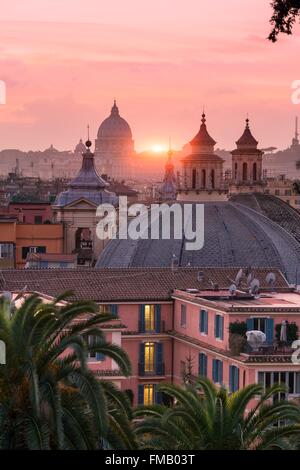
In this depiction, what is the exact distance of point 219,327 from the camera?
3106 cm

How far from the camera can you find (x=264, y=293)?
34.5 metres

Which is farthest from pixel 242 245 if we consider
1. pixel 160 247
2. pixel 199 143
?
pixel 199 143

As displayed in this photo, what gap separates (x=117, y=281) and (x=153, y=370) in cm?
202

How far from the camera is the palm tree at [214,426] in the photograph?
1861 cm

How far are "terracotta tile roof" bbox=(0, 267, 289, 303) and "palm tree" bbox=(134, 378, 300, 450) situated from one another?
13838 mm

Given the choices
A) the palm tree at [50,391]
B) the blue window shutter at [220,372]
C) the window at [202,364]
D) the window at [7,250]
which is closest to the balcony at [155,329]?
the window at [202,364]

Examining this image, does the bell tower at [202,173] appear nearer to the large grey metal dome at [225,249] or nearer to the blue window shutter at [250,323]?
the large grey metal dome at [225,249]

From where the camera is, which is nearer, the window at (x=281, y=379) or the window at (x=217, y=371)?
the window at (x=281, y=379)

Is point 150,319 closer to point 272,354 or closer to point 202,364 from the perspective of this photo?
point 202,364

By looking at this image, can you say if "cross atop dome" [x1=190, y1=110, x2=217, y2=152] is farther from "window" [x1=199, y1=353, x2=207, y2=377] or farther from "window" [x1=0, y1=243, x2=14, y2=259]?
"window" [x1=199, y1=353, x2=207, y2=377]

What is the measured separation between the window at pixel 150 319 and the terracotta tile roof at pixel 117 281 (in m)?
0.17

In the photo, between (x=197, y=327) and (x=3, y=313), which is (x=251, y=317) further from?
(x=3, y=313)

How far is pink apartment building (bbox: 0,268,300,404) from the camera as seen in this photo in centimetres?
2909

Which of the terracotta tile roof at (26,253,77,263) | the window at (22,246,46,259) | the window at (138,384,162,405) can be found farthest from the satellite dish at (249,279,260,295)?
the window at (22,246,46,259)
